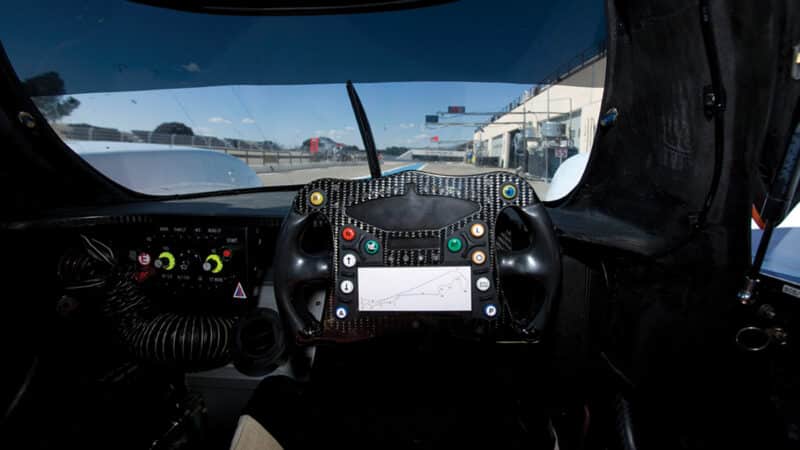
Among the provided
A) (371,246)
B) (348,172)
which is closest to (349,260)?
(371,246)

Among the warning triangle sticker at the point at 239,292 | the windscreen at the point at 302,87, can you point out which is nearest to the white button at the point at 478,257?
the windscreen at the point at 302,87

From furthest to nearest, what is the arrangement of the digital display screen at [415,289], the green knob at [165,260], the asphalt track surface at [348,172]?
the green knob at [165,260] < the asphalt track surface at [348,172] < the digital display screen at [415,289]

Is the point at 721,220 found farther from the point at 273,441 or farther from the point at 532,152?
the point at 273,441

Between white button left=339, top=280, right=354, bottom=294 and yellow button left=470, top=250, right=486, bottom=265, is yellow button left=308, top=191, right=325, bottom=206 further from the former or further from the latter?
yellow button left=470, top=250, right=486, bottom=265

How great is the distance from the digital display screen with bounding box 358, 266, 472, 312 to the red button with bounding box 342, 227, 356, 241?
9cm

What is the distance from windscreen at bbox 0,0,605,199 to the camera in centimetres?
203

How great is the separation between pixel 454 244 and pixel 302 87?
66.8 inches

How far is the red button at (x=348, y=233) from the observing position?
119cm

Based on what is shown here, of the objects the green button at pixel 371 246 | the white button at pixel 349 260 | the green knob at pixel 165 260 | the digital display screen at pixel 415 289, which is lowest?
the green knob at pixel 165 260

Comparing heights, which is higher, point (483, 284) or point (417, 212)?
point (417, 212)

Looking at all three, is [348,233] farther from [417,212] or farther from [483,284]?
[483,284]

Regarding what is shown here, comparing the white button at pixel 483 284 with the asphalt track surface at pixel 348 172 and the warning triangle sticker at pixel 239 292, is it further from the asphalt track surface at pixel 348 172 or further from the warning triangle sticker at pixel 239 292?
the warning triangle sticker at pixel 239 292

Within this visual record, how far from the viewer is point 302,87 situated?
2.49m

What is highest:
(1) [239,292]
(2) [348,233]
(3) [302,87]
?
(3) [302,87]
